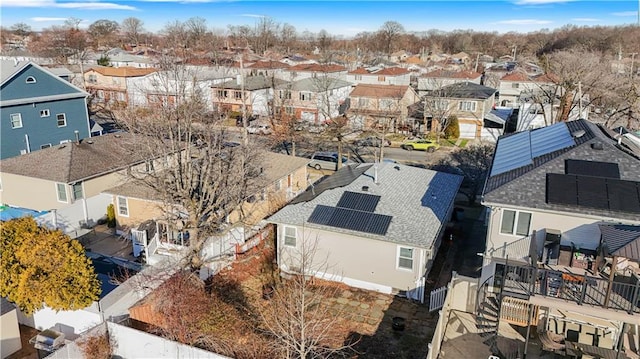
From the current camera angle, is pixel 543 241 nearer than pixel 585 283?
No

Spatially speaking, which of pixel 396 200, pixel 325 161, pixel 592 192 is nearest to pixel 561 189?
pixel 592 192

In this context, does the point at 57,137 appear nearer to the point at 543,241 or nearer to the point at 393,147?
the point at 393,147

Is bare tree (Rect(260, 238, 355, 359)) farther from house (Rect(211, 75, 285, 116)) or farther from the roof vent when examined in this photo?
house (Rect(211, 75, 285, 116))

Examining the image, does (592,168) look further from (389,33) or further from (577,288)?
(389,33)

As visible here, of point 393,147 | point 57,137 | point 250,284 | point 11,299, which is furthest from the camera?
point 393,147

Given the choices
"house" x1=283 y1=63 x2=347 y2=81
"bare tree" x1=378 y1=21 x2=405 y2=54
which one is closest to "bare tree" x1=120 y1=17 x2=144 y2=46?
"bare tree" x1=378 y1=21 x2=405 y2=54

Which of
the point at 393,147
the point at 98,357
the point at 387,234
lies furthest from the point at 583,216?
the point at 393,147
